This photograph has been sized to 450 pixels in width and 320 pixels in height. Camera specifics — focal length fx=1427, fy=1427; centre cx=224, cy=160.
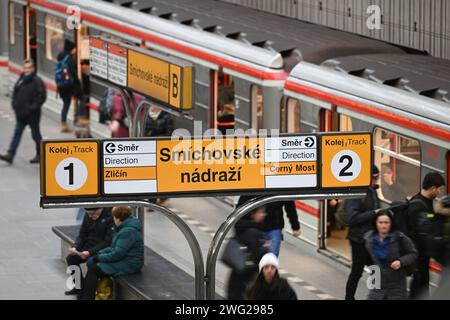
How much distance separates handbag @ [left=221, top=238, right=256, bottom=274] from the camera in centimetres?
1302

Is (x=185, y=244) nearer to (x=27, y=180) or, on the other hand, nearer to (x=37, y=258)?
(x=37, y=258)

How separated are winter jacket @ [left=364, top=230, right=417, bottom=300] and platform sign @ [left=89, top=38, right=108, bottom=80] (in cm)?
479

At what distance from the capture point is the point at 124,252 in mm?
14953

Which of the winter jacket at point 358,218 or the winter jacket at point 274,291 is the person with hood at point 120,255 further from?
the winter jacket at point 274,291

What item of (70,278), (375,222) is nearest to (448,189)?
(375,222)

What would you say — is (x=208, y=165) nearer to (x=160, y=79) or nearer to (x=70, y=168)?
(x=70, y=168)

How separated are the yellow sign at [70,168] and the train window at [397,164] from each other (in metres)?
5.07

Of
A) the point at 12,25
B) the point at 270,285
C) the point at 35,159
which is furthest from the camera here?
the point at 12,25

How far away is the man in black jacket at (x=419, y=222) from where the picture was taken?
13.5 meters

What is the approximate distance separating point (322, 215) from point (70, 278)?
3553 mm

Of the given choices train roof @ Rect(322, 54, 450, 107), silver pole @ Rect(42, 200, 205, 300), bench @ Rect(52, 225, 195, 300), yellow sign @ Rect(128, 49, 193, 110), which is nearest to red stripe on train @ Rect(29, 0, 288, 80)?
train roof @ Rect(322, 54, 450, 107)

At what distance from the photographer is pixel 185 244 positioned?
19031 millimetres

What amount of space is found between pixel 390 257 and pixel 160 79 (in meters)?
3.34

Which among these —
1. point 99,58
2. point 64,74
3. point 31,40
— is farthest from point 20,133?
point 31,40
